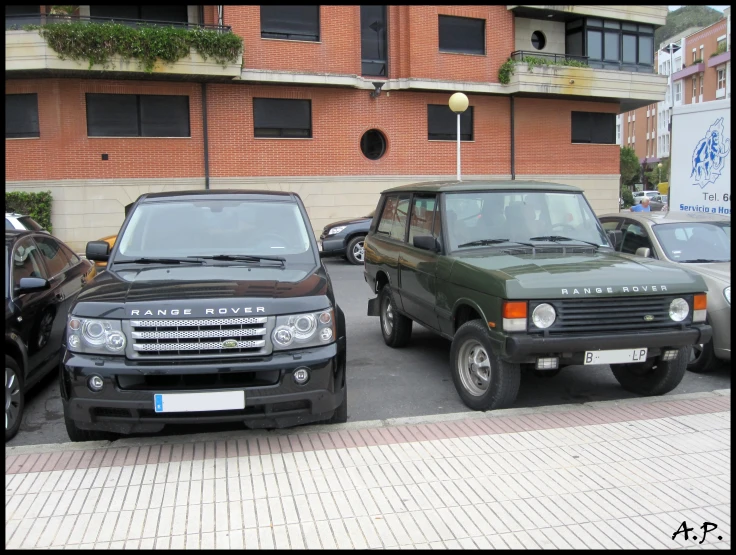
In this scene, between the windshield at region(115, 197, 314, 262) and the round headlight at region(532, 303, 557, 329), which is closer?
the round headlight at region(532, 303, 557, 329)

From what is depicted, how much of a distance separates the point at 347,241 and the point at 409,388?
11096 mm

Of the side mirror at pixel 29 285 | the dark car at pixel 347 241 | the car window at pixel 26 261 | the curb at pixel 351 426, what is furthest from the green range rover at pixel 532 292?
the dark car at pixel 347 241

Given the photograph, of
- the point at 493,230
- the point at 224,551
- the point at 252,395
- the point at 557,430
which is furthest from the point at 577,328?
the point at 224,551

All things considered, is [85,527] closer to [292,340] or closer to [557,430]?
[292,340]

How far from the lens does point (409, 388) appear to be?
20.3 feet

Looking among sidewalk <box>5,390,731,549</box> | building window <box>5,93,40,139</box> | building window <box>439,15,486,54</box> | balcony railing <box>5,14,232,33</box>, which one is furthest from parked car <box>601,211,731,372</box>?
building window <box>5,93,40,139</box>

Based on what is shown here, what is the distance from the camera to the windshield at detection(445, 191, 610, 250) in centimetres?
613

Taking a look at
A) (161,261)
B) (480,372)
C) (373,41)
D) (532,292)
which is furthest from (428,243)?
(373,41)

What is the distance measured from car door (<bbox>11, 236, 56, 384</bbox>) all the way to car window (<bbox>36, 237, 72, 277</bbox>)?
24cm

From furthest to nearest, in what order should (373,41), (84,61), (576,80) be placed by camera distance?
(576,80) → (373,41) → (84,61)

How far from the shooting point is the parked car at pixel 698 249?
6125 mm

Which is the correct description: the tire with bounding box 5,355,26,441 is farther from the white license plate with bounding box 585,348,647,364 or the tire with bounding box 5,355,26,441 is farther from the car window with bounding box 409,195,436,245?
the white license plate with bounding box 585,348,647,364

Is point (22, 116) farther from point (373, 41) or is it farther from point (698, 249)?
point (698, 249)

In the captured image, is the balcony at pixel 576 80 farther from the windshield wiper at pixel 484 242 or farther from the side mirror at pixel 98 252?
the side mirror at pixel 98 252
